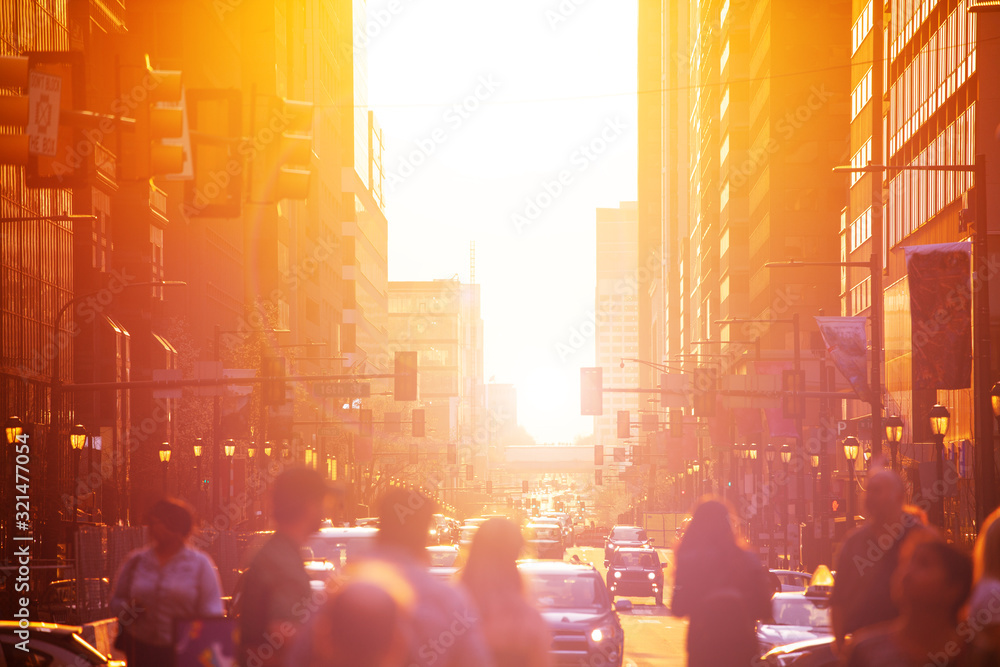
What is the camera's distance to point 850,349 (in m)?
37.5

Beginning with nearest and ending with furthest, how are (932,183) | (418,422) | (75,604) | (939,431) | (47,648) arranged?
(47,648) < (75,604) < (939,431) < (932,183) < (418,422)

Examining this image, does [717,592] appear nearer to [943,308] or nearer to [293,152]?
[293,152]

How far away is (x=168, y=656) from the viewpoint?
983 cm

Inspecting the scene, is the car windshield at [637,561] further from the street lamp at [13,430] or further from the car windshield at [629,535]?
the car windshield at [629,535]

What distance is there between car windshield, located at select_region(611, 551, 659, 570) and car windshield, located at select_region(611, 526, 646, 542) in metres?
17.6

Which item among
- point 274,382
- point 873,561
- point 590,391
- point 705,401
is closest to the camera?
point 873,561

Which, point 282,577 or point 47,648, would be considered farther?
point 47,648

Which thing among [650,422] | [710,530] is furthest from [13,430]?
[650,422]

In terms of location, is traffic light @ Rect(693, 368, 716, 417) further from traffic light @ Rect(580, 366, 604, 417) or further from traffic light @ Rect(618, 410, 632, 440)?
traffic light @ Rect(618, 410, 632, 440)

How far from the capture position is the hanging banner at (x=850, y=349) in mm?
36469

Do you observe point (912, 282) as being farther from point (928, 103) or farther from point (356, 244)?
point (356, 244)

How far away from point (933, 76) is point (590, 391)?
1813cm

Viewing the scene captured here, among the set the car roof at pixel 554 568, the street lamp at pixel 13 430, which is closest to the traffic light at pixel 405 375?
the street lamp at pixel 13 430

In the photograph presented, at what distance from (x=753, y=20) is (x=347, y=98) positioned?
157 feet
